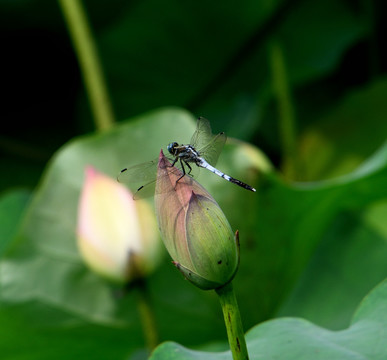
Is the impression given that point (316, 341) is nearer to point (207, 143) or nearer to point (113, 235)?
point (207, 143)

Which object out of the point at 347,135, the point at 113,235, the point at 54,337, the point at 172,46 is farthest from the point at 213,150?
the point at 172,46

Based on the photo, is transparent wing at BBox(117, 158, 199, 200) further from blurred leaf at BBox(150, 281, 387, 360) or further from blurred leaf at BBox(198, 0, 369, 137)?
blurred leaf at BBox(198, 0, 369, 137)

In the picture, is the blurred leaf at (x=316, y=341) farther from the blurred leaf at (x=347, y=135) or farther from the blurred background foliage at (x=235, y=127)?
the blurred leaf at (x=347, y=135)

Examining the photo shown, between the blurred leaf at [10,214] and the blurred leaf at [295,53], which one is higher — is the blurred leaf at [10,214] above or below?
below

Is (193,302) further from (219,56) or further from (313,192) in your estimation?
(219,56)

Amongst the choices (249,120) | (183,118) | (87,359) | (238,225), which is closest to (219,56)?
(249,120)

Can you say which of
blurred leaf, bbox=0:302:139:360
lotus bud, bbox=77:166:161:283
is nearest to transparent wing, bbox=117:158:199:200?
lotus bud, bbox=77:166:161:283

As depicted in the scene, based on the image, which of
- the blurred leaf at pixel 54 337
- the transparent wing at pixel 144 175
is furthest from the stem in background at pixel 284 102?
the transparent wing at pixel 144 175
